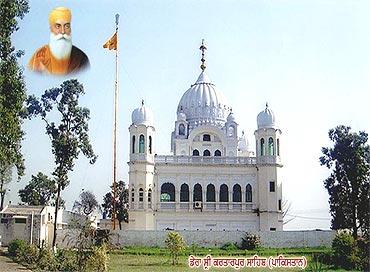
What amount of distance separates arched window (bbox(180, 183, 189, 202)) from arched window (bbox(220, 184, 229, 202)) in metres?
1.88

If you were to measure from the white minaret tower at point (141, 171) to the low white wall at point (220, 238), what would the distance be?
461 cm

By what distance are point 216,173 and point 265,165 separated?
2705mm

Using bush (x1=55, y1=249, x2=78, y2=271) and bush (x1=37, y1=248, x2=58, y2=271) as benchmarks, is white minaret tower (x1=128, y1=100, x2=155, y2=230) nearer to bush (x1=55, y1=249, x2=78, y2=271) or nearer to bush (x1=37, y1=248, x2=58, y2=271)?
bush (x1=37, y1=248, x2=58, y2=271)

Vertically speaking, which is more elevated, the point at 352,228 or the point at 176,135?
the point at 176,135

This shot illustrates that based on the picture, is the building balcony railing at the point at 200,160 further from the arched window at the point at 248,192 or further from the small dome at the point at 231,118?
the small dome at the point at 231,118

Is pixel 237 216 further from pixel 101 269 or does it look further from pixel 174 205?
pixel 101 269

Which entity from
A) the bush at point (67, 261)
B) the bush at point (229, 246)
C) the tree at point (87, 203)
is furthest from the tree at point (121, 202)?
the bush at point (67, 261)

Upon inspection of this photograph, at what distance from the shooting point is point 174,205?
32500 mm

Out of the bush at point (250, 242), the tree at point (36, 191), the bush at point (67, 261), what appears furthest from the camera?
the tree at point (36, 191)

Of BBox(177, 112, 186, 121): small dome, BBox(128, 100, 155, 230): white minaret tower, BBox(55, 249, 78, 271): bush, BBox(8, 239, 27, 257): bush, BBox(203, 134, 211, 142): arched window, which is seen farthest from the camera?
BBox(177, 112, 186, 121): small dome

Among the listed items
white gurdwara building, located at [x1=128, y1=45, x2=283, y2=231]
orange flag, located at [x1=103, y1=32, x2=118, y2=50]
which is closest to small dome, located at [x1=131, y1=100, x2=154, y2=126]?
white gurdwara building, located at [x1=128, y1=45, x2=283, y2=231]

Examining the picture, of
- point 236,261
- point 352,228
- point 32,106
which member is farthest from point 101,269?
point 352,228

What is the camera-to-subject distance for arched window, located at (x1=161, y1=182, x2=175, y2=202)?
32.8 metres

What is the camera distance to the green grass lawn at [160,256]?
17953mm
